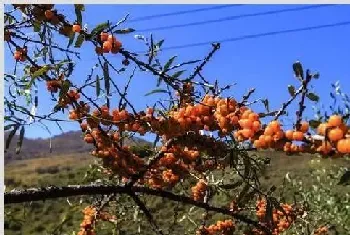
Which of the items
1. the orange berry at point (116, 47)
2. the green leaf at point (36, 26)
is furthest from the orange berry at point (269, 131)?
the green leaf at point (36, 26)

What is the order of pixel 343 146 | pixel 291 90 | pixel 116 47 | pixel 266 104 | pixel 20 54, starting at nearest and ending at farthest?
pixel 343 146 → pixel 291 90 → pixel 266 104 → pixel 116 47 → pixel 20 54

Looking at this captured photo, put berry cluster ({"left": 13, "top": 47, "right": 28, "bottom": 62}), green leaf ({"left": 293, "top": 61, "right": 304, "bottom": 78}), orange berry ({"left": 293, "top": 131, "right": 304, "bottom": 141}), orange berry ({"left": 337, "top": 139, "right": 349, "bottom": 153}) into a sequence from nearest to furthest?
orange berry ({"left": 337, "top": 139, "right": 349, "bottom": 153}) < orange berry ({"left": 293, "top": 131, "right": 304, "bottom": 141}) < green leaf ({"left": 293, "top": 61, "right": 304, "bottom": 78}) < berry cluster ({"left": 13, "top": 47, "right": 28, "bottom": 62})

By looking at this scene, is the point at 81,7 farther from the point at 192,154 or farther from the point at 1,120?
the point at 192,154

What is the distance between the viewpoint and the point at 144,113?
2.47 meters

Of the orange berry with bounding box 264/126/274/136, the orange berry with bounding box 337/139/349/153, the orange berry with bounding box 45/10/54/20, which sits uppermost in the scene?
the orange berry with bounding box 45/10/54/20

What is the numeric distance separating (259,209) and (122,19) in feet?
4.95

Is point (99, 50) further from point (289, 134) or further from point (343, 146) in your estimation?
point (343, 146)

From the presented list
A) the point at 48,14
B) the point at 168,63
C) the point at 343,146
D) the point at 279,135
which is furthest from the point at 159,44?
the point at 343,146

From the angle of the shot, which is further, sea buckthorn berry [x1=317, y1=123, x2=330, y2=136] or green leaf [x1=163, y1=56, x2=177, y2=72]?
green leaf [x1=163, y1=56, x2=177, y2=72]

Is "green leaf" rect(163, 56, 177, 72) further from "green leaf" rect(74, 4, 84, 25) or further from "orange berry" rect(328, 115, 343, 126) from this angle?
"orange berry" rect(328, 115, 343, 126)

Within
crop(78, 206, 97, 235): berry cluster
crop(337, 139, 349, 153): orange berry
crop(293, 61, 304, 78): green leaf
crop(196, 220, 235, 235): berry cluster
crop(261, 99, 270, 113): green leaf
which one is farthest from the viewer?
crop(196, 220, 235, 235): berry cluster

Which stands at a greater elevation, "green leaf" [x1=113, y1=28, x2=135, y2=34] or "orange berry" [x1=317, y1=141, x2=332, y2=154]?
"green leaf" [x1=113, y1=28, x2=135, y2=34]

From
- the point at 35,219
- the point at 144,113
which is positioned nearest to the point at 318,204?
the point at 144,113

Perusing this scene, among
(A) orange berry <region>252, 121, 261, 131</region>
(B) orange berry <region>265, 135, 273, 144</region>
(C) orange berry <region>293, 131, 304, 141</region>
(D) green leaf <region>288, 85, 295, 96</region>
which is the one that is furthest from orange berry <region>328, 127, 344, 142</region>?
(D) green leaf <region>288, 85, 295, 96</region>
